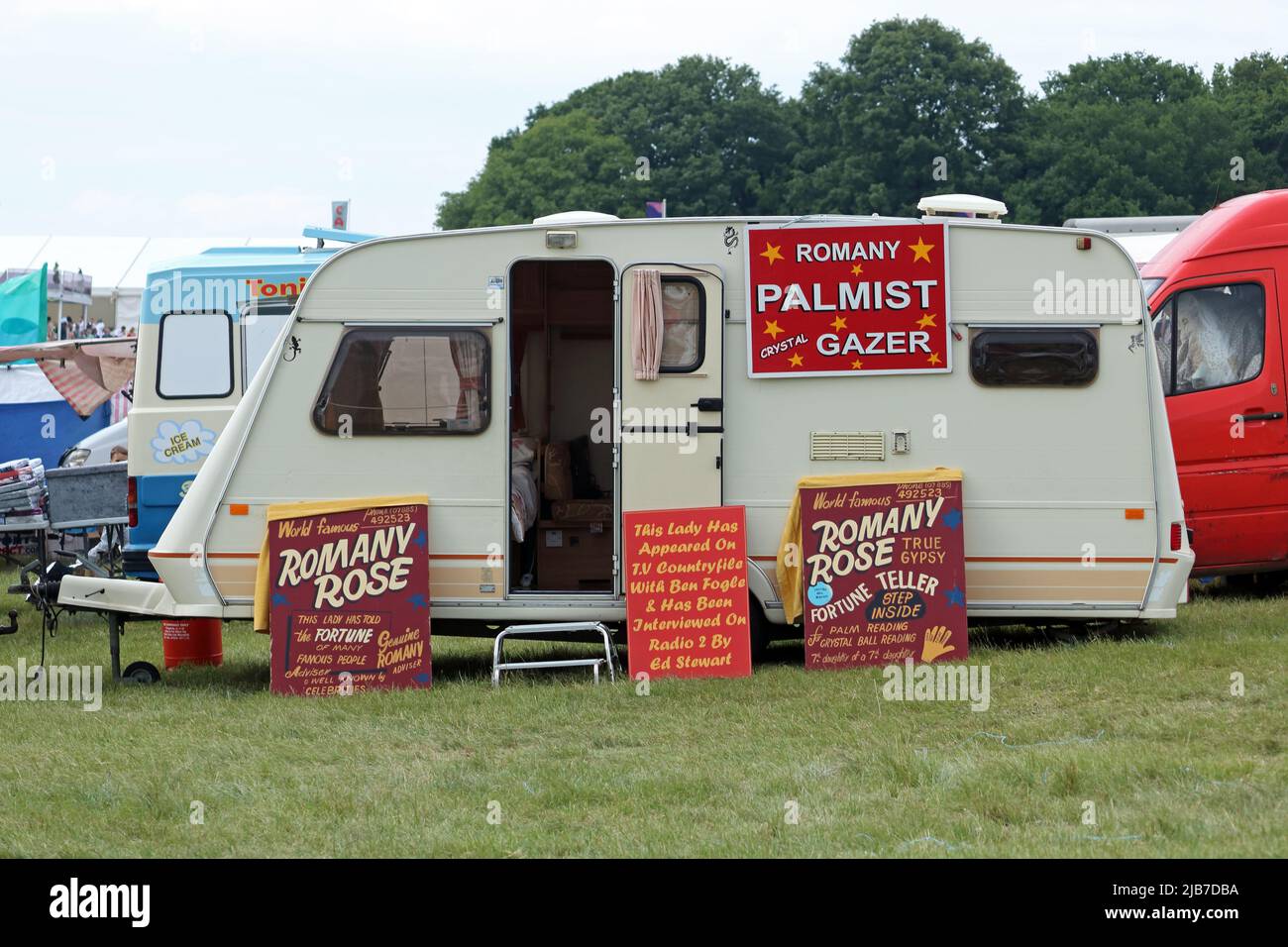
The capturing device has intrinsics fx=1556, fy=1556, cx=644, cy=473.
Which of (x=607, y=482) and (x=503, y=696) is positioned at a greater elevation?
(x=607, y=482)

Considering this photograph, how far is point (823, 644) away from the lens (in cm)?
883

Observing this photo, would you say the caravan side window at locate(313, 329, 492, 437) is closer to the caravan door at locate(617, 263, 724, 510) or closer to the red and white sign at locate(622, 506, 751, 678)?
the caravan door at locate(617, 263, 724, 510)

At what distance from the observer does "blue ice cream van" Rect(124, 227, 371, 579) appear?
1160 centimetres

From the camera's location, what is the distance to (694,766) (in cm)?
664

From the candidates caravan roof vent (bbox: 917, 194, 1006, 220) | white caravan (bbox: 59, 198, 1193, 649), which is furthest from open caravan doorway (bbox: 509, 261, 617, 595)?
caravan roof vent (bbox: 917, 194, 1006, 220)

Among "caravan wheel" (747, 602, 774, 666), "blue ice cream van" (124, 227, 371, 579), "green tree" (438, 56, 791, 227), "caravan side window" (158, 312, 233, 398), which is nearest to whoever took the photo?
"caravan wheel" (747, 602, 774, 666)

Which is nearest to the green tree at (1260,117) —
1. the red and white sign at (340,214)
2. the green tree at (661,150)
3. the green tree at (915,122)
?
the green tree at (915,122)

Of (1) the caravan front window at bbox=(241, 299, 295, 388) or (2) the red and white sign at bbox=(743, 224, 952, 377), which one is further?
(1) the caravan front window at bbox=(241, 299, 295, 388)

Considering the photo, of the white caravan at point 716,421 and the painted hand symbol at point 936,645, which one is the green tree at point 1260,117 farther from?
the painted hand symbol at point 936,645

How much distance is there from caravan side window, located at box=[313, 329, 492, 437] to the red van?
5.12m

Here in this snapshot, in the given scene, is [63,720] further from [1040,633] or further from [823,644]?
[1040,633]

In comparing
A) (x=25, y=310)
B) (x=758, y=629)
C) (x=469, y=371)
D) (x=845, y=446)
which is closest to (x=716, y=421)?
(x=845, y=446)
